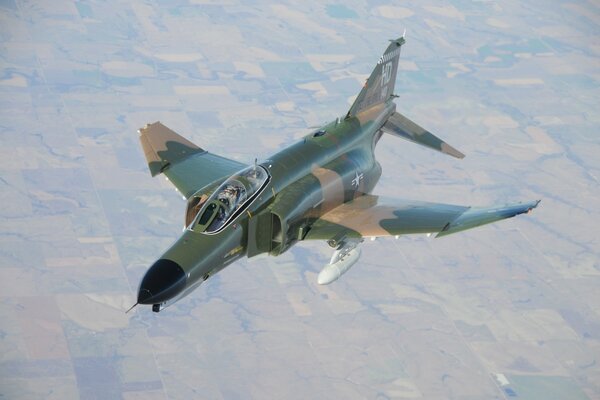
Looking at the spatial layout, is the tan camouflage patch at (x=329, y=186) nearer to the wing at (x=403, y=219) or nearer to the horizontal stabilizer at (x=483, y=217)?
the wing at (x=403, y=219)

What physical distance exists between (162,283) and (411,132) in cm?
1901

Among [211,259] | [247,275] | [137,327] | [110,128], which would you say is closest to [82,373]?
[137,327]

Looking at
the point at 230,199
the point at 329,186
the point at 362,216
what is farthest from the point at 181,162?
the point at 362,216

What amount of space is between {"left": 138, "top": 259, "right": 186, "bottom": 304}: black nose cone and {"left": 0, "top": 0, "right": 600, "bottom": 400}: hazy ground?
37010mm

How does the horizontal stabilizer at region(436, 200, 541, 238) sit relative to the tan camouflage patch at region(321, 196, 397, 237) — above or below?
above

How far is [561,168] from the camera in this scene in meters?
104

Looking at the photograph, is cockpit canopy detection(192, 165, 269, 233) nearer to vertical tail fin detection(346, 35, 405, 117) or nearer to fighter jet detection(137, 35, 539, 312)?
fighter jet detection(137, 35, 539, 312)

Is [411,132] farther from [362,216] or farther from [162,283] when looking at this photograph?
[162,283]

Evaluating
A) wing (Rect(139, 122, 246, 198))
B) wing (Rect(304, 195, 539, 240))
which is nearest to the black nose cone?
wing (Rect(139, 122, 246, 198))

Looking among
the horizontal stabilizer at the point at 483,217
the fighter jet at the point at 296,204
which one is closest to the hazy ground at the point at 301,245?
the fighter jet at the point at 296,204

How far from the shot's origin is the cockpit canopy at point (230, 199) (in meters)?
43.3

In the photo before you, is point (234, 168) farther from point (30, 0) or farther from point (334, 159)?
point (30, 0)

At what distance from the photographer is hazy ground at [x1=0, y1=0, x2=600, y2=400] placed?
80.8 m

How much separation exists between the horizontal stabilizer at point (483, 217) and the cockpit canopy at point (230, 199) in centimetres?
777
